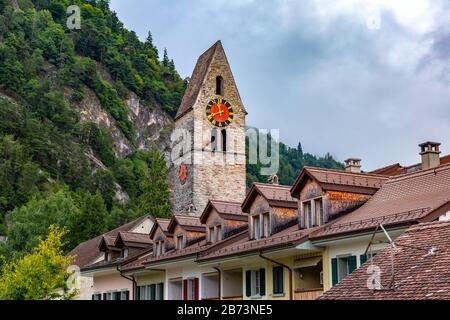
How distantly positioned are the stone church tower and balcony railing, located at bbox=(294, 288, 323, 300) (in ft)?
151

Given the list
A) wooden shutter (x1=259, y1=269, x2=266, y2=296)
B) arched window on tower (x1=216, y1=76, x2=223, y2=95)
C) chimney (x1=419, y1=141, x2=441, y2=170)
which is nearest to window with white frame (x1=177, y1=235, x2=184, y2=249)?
wooden shutter (x1=259, y1=269, x2=266, y2=296)

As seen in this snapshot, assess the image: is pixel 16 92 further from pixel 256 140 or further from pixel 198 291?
pixel 198 291

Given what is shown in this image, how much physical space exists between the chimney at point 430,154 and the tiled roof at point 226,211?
8612mm

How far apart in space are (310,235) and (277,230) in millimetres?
4720

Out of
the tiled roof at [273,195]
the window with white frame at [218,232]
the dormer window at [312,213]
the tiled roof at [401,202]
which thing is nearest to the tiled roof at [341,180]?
the tiled roof at [401,202]

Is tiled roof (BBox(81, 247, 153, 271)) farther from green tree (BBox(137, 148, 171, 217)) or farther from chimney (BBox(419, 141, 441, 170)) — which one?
green tree (BBox(137, 148, 171, 217))

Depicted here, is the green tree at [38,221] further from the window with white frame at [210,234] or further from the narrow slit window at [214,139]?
the window with white frame at [210,234]

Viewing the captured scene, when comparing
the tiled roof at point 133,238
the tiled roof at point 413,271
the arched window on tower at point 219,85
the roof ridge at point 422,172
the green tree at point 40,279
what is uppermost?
the arched window on tower at point 219,85

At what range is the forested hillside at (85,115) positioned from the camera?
381ft

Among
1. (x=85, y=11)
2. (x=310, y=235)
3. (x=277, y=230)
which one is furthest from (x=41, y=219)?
(x=85, y=11)

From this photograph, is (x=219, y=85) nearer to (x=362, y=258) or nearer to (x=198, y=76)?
(x=198, y=76)

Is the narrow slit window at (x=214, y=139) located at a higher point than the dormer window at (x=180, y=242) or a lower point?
higher

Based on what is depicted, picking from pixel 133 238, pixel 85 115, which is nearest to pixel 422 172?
pixel 133 238

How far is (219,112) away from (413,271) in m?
Result: 64.5
